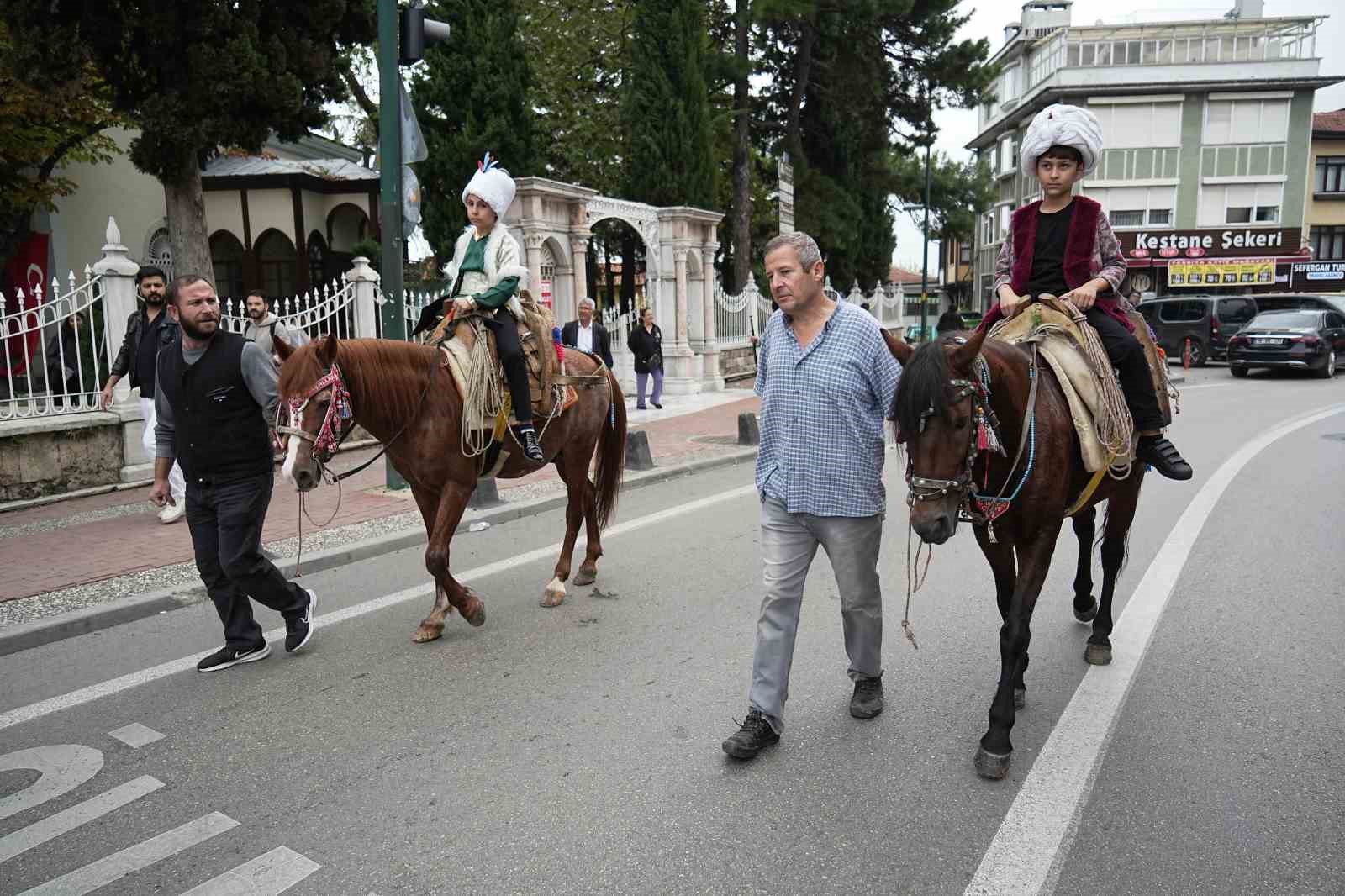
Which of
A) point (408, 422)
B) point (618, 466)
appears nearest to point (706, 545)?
point (618, 466)

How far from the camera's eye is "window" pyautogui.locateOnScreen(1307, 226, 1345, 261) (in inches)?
1727

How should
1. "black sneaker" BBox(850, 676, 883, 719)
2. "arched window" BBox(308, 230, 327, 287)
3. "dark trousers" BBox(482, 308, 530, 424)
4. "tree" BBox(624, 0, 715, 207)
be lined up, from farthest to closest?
"arched window" BBox(308, 230, 327, 287)
"tree" BBox(624, 0, 715, 207)
"dark trousers" BBox(482, 308, 530, 424)
"black sneaker" BBox(850, 676, 883, 719)

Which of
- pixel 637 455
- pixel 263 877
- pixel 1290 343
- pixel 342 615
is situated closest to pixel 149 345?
pixel 342 615

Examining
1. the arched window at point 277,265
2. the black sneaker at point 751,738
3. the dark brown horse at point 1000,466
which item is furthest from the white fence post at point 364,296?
the arched window at point 277,265

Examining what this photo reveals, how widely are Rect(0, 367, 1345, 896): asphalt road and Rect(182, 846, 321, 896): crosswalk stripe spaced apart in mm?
11

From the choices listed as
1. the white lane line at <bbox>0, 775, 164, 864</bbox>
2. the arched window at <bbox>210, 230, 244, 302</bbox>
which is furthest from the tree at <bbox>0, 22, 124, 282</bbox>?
the white lane line at <bbox>0, 775, 164, 864</bbox>

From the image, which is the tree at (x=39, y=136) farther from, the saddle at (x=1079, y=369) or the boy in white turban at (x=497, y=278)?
the saddle at (x=1079, y=369)

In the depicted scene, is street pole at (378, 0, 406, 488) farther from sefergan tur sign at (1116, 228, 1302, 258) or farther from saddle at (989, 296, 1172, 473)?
sefergan tur sign at (1116, 228, 1302, 258)

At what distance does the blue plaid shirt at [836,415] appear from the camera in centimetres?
340

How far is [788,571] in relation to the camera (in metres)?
3.51

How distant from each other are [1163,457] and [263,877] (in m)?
4.19

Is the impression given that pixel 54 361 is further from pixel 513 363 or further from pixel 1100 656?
pixel 1100 656

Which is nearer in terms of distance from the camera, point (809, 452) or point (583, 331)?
point (809, 452)

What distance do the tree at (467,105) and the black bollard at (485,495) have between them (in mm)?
11297
